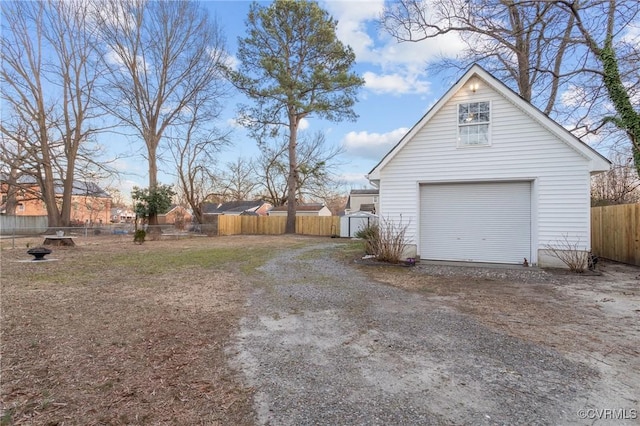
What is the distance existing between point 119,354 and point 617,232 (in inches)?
555

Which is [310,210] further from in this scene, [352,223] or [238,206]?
[352,223]

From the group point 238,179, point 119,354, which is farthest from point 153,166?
point 119,354

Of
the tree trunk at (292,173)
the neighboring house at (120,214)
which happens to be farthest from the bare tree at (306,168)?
the neighboring house at (120,214)

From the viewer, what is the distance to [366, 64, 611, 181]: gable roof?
861 centimetres

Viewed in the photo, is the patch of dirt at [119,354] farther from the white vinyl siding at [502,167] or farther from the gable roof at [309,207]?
the gable roof at [309,207]

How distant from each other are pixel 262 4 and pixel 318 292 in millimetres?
23246

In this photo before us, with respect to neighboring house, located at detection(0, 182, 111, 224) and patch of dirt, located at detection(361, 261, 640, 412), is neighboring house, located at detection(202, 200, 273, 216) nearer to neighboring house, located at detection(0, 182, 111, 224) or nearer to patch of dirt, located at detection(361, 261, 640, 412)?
neighboring house, located at detection(0, 182, 111, 224)

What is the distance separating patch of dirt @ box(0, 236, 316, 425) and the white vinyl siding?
587cm

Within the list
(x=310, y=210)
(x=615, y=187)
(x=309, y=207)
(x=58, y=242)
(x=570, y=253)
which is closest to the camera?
(x=570, y=253)

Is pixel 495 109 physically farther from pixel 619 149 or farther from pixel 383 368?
pixel 383 368

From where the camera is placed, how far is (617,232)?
1102cm

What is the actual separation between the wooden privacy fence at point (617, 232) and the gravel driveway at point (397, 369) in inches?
341

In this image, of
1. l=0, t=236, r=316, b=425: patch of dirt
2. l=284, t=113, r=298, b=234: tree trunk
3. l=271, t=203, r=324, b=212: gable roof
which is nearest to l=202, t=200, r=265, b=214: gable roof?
l=271, t=203, r=324, b=212: gable roof

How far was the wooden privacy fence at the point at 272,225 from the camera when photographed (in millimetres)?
27841
